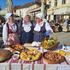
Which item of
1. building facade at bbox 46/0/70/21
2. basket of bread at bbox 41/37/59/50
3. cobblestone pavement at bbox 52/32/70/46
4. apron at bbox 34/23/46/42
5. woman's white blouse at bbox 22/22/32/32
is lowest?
cobblestone pavement at bbox 52/32/70/46

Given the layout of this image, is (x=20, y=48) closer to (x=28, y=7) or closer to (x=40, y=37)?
(x=40, y=37)

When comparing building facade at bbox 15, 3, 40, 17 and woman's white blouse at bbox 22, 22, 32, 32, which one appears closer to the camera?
woman's white blouse at bbox 22, 22, 32, 32

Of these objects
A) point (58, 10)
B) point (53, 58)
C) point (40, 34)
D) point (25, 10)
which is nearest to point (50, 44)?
point (40, 34)

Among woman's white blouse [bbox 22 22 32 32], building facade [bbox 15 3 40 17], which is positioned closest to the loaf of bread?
woman's white blouse [bbox 22 22 32 32]

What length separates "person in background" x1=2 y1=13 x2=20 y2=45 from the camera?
2553mm

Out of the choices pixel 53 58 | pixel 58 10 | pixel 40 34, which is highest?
pixel 58 10

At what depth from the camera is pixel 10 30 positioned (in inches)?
102

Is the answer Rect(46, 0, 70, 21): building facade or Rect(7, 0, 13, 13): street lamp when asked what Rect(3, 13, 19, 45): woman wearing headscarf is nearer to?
Rect(7, 0, 13, 13): street lamp

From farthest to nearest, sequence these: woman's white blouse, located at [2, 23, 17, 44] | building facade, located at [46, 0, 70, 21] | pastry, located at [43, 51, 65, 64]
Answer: building facade, located at [46, 0, 70, 21]
woman's white blouse, located at [2, 23, 17, 44]
pastry, located at [43, 51, 65, 64]

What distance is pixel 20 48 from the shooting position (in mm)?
2207

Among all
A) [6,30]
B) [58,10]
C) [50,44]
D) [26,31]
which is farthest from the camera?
[58,10]

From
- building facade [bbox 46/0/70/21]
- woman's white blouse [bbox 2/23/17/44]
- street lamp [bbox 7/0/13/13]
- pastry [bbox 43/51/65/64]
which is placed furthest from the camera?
building facade [bbox 46/0/70/21]

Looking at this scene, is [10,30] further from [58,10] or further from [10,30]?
[58,10]

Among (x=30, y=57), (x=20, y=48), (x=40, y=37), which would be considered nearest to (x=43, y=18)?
(x=40, y=37)
